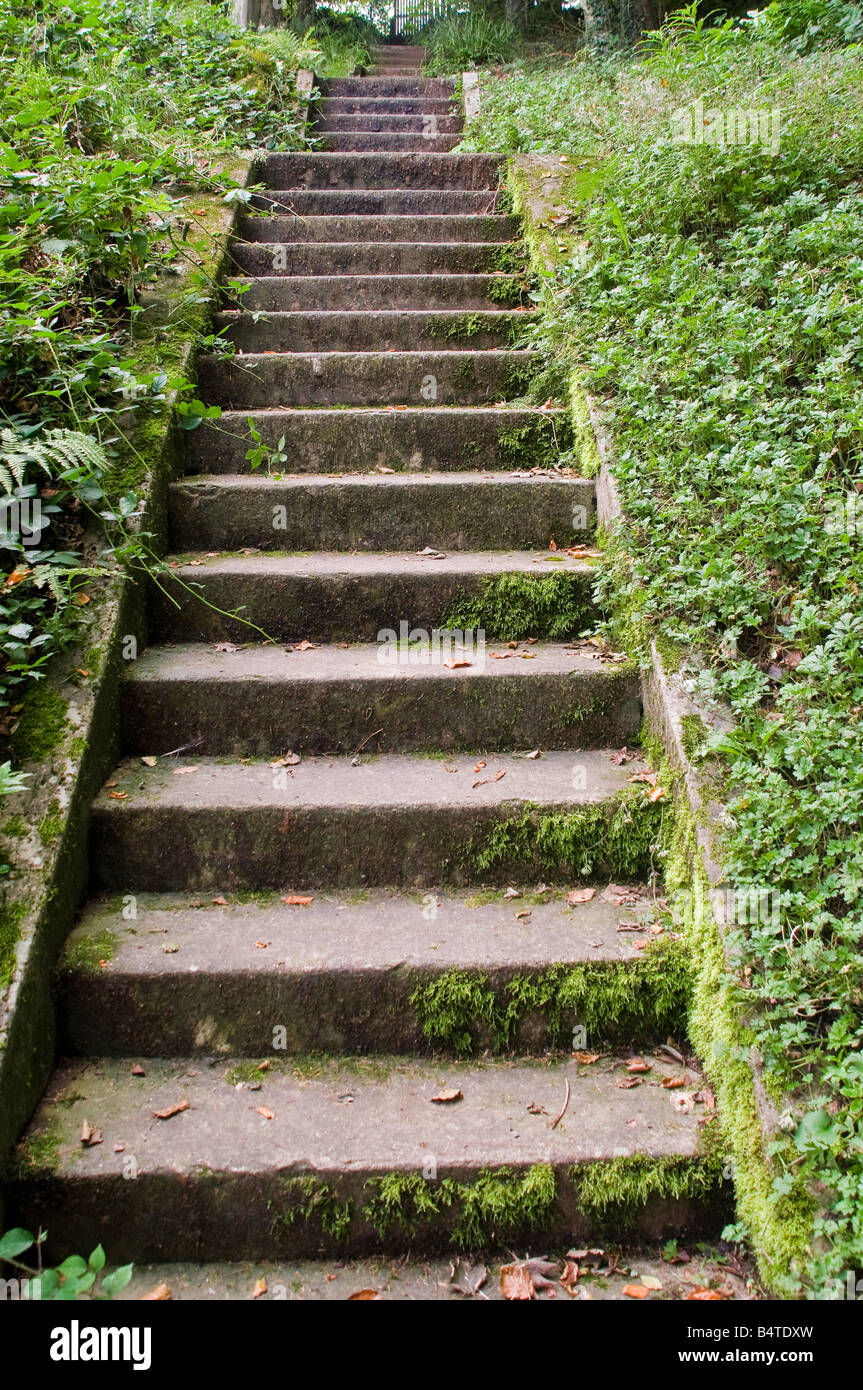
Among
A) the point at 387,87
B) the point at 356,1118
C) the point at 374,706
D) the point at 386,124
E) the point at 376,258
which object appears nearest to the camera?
the point at 356,1118

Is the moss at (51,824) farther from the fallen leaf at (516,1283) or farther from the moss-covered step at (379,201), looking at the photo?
the moss-covered step at (379,201)

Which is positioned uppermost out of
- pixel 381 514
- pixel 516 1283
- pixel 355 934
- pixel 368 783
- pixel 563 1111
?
pixel 381 514

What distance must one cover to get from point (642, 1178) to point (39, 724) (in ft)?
6.61

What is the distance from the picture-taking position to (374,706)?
295cm

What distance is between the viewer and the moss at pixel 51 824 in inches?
93.5

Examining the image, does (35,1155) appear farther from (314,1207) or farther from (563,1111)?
(563,1111)

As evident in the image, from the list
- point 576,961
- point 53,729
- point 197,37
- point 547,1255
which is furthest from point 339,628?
point 197,37

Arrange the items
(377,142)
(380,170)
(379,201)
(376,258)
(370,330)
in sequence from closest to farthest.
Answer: (370,330) < (376,258) < (379,201) < (380,170) < (377,142)

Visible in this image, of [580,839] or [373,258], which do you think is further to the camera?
[373,258]

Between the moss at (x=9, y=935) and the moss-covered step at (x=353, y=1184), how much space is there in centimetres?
35

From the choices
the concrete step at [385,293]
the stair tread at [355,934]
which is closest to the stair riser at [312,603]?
the stair tread at [355,934]

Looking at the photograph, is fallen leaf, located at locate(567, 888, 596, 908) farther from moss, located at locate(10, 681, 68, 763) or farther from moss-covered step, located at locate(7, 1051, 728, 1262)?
moss, located at locate(10, 681, 68, 763)

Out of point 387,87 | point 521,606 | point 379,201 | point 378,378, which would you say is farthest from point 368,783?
point 387,87

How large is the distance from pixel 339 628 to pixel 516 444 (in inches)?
50.3
